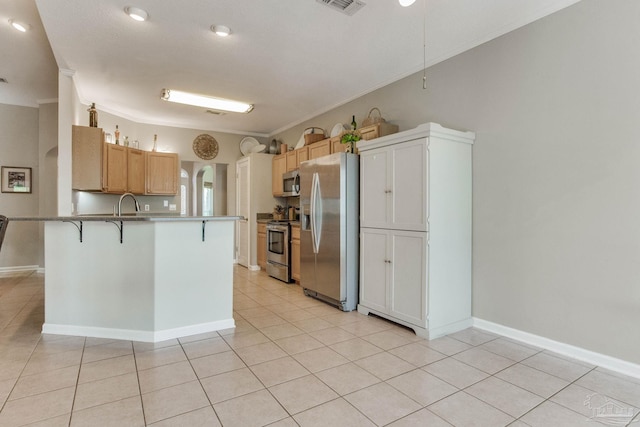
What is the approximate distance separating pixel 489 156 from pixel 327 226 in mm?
1888

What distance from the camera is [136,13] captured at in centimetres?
282

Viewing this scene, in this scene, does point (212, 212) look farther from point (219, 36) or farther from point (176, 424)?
point (176, 424)

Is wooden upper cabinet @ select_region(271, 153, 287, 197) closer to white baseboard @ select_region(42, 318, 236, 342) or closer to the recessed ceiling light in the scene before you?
the recessed ceiling light

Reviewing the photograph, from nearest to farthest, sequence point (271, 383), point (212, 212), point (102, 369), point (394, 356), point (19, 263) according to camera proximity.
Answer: point (271, 383)
point (102, 369)
point (394, 356)
point (19, 263)
point (212, 212)

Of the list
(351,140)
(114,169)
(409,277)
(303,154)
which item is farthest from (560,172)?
(114,169)

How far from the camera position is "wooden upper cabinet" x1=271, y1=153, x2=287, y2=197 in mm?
6194

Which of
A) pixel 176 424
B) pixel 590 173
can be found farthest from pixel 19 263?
pixel 590 173

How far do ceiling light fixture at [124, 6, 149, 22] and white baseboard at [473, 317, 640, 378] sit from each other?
408 centimetres

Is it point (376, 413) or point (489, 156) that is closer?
point (376, 413)

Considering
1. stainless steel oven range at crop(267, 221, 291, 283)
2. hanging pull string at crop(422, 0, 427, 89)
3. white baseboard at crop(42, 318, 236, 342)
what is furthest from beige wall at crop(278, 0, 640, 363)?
stainless steel oven range at crop(267, 221, 291, 283)

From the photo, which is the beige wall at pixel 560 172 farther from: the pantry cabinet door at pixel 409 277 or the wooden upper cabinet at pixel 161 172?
the wooden upper cabinet at pixel 161 172

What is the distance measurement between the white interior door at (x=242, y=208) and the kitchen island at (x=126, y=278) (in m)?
3.37

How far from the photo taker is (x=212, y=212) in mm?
6926

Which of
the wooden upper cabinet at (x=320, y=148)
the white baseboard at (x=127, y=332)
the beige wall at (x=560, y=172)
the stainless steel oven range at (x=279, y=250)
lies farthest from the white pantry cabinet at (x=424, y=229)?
the stainless steel oven range at (x=279, y=250)
